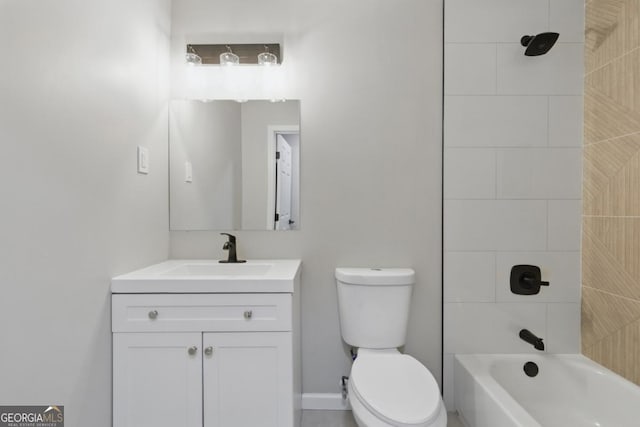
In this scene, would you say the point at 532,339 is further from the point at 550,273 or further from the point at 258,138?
the point at 258,138

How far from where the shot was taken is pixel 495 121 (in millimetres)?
1827

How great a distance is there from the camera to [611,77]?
164 cm

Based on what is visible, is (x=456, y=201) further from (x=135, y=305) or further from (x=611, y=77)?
(x=135, y=305)

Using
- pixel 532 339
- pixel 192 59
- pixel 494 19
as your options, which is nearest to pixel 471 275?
pixel 532 339

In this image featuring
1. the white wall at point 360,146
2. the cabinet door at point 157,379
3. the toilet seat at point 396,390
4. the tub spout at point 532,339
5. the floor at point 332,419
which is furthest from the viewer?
the white wall at point 360,146

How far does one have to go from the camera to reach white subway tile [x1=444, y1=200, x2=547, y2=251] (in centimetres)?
183

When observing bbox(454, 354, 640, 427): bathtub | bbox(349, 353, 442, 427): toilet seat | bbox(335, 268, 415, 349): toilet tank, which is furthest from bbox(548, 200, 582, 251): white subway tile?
bbox(349, 353, 442, 427): toilet seat

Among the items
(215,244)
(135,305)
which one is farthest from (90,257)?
(215,244)

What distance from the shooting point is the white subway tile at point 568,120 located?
1.81m

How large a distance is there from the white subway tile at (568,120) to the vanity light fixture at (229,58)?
1735 mm

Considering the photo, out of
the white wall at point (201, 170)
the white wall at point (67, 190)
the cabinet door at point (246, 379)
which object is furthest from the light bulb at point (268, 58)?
the cabinet door at point (246, 379)

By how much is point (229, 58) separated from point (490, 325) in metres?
2.04

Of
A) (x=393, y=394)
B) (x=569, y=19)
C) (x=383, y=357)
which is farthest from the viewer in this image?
(x=569, y=19)

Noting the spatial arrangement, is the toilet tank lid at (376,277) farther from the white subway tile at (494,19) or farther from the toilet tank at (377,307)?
the white subway tile at (494,19)
